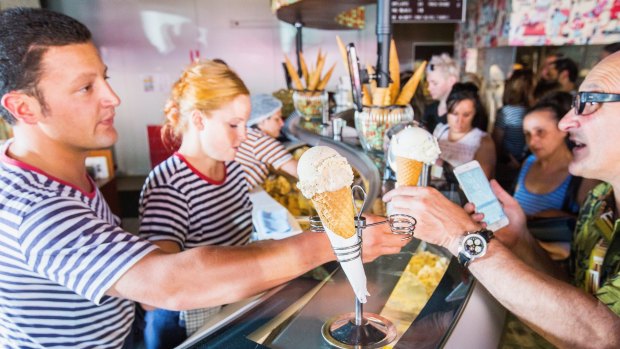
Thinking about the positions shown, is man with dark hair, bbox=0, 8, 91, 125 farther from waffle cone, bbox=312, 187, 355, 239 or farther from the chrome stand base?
the chrome stand base

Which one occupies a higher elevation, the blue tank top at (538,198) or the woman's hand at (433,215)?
the woman's hand at (433,215)

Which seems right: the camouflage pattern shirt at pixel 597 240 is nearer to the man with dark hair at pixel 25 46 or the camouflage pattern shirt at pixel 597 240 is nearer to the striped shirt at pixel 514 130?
the man with dark hair at pixel 25 46

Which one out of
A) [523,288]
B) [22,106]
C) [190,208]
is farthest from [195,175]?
[523,288]

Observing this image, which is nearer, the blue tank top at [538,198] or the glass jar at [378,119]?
the glass jar at [378,119]

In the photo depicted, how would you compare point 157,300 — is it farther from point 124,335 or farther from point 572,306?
point 572,306

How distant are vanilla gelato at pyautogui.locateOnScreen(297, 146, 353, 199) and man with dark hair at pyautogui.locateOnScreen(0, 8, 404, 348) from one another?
0.38 metres

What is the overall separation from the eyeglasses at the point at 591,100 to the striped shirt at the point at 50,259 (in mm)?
1489

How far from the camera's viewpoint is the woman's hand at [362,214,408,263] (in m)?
1.22

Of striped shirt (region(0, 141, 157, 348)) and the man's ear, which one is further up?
the man's ear

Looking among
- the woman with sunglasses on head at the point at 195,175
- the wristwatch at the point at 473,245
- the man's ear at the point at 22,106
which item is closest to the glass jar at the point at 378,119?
the woman with sunglasses on head at the point at 195,175

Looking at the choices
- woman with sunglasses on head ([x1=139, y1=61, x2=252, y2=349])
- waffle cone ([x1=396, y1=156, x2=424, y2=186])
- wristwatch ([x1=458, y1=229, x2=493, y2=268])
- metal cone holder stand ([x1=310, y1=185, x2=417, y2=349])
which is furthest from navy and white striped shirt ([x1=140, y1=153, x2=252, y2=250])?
wristwatch ([x1=458, y1=229, x2=493, y2=268])

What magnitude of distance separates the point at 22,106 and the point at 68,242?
1.46 ft

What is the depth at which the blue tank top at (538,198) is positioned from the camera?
2900 millimetres

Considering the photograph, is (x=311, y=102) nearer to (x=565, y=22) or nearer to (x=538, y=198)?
(x=538, y=198)
